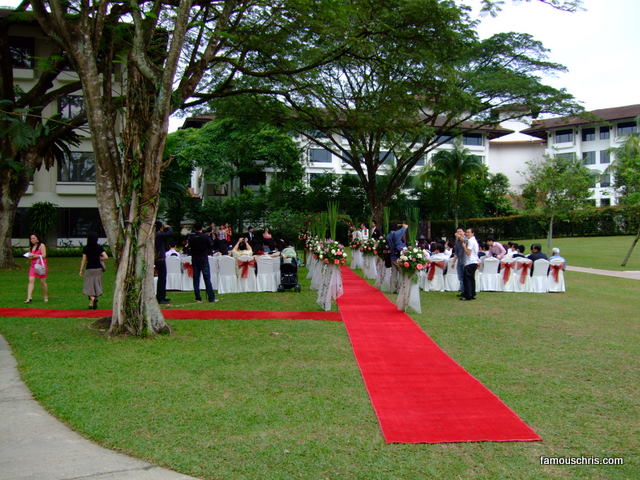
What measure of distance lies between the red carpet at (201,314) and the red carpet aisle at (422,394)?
1502 millimetres

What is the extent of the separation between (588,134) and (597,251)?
29891 millimetres

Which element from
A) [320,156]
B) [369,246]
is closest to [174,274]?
[369,246]

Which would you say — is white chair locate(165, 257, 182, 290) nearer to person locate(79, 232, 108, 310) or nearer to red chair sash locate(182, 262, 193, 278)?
red chair sash locate(182, 262, 193, 278)

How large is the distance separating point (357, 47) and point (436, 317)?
21.3 ft

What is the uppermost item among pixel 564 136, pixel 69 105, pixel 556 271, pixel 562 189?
pixel 564 136

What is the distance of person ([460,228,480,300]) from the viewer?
1383 centimetres

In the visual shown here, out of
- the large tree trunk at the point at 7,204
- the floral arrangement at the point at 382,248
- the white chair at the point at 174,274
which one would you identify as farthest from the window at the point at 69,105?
the floral arrangement at the point at 382,248

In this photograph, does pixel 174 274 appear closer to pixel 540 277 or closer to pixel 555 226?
pixel 540 277

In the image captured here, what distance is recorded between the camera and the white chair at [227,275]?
15469 millimetres

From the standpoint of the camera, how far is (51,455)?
179 inches

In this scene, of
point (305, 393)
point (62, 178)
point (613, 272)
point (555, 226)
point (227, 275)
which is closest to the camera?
point (305, 393)

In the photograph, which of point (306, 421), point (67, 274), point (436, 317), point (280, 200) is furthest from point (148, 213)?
point (280, 200)

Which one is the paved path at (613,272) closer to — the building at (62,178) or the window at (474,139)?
the building at (62,178)

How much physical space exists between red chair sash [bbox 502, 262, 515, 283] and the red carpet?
6381 mm
